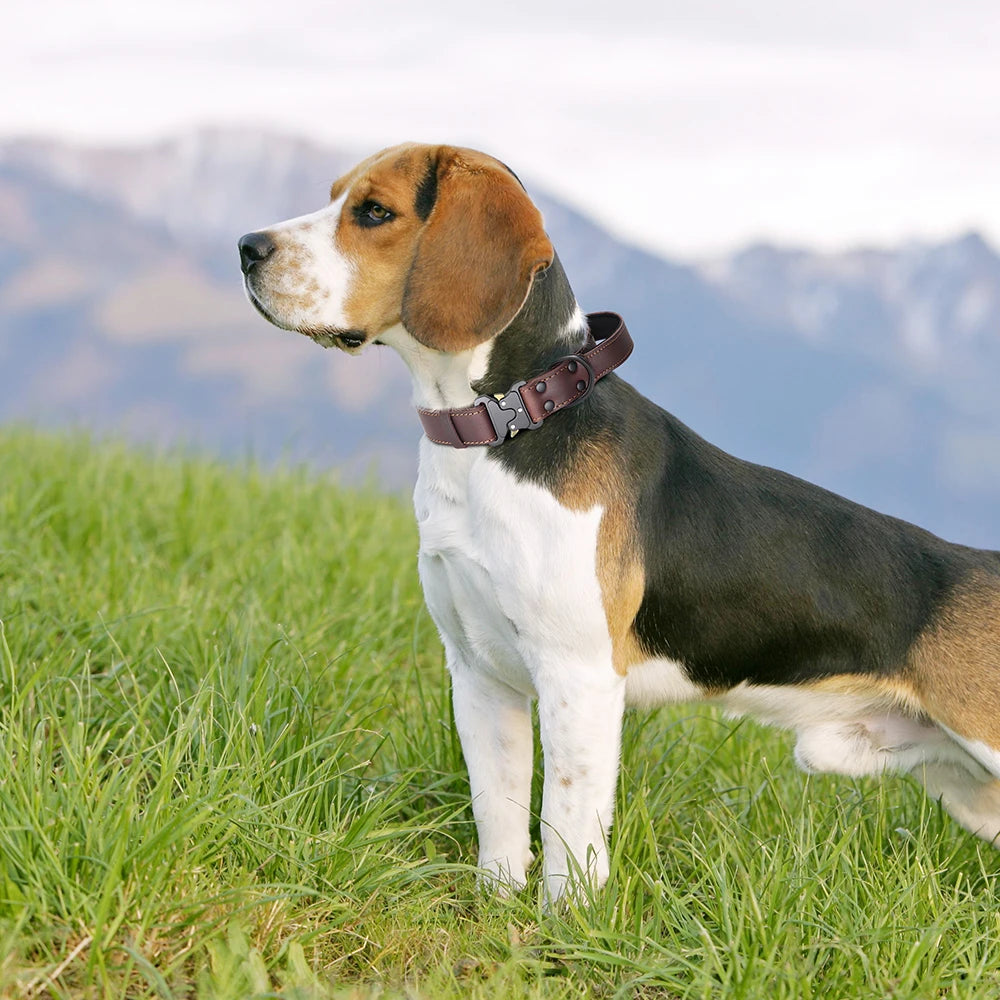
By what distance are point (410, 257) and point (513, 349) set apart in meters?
0.39

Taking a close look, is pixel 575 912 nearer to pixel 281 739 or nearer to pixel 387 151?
pixel 281 739

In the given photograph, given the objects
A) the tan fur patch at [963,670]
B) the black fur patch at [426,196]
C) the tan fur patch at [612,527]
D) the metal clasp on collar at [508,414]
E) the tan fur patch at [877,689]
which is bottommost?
the tan fur patch at [877,689]

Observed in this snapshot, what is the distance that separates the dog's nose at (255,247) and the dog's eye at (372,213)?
0.27 m

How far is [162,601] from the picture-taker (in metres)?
5.69

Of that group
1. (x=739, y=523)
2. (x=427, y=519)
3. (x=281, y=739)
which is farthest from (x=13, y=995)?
(x=739, y=523)

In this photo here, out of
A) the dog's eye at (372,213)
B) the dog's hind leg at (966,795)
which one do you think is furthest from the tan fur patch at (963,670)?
the dog's eye at (372,213)

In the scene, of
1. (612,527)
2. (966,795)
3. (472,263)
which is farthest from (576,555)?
(966,795)

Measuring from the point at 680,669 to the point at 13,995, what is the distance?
6.64 feet

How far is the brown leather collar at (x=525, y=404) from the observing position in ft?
12.1

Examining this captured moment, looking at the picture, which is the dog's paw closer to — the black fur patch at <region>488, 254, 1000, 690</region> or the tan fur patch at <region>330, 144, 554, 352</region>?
the black fur patch at <region>488, 254, 1000, 690</region>

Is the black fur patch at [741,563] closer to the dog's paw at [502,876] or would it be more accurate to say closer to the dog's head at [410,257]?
the dog's head at [410,257]

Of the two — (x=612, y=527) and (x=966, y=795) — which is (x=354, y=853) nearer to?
(x=612, y=527)

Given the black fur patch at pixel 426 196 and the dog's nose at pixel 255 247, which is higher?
the black fur patch at pixel 426 196

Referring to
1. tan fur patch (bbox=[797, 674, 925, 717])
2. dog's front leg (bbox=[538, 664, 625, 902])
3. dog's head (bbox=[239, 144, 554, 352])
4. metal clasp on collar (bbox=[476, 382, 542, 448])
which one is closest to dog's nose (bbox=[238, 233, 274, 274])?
dog's head (bbox=[239, 144, 554, 352])
